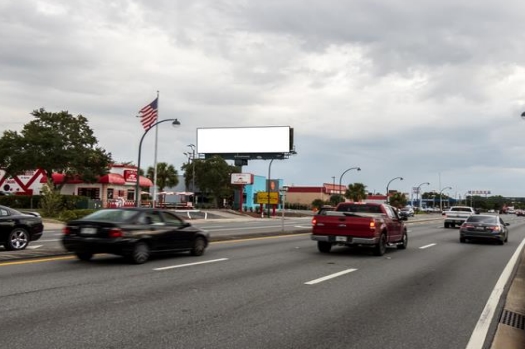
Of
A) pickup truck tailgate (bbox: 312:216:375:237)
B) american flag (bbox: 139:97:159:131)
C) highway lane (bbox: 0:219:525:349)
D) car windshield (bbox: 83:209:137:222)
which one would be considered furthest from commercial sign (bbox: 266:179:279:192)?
car windshield (bbox: 83:209:137:222)

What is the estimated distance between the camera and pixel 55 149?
164 feet

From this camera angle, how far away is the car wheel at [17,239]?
14117 millimetres

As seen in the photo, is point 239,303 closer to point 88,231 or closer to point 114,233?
point 114,233

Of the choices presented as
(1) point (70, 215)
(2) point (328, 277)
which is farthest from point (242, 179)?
(2) point (328, 277)

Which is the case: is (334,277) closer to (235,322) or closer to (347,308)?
(347,308)

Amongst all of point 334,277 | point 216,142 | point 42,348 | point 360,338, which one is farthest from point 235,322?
point 216,142

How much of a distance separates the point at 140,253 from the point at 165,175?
76.9 metres

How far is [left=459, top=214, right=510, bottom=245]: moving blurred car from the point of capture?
73.5ft

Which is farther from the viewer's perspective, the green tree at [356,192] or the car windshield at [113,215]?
the green tree at [356,192]

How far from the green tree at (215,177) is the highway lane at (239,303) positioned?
64.4 metres

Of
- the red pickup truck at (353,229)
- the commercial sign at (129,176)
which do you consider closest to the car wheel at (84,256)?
the red pickup truck at (353,229)

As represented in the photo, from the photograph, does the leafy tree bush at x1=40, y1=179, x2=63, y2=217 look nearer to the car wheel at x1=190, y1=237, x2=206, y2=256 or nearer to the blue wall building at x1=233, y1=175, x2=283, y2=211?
the car wheel at x1=190, y1=237, x2=206, y2=256

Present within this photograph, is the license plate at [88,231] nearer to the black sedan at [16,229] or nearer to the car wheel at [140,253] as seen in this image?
the car wheel at [140,253]

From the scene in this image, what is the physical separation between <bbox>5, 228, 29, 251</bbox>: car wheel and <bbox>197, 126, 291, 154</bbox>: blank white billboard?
224 ft
